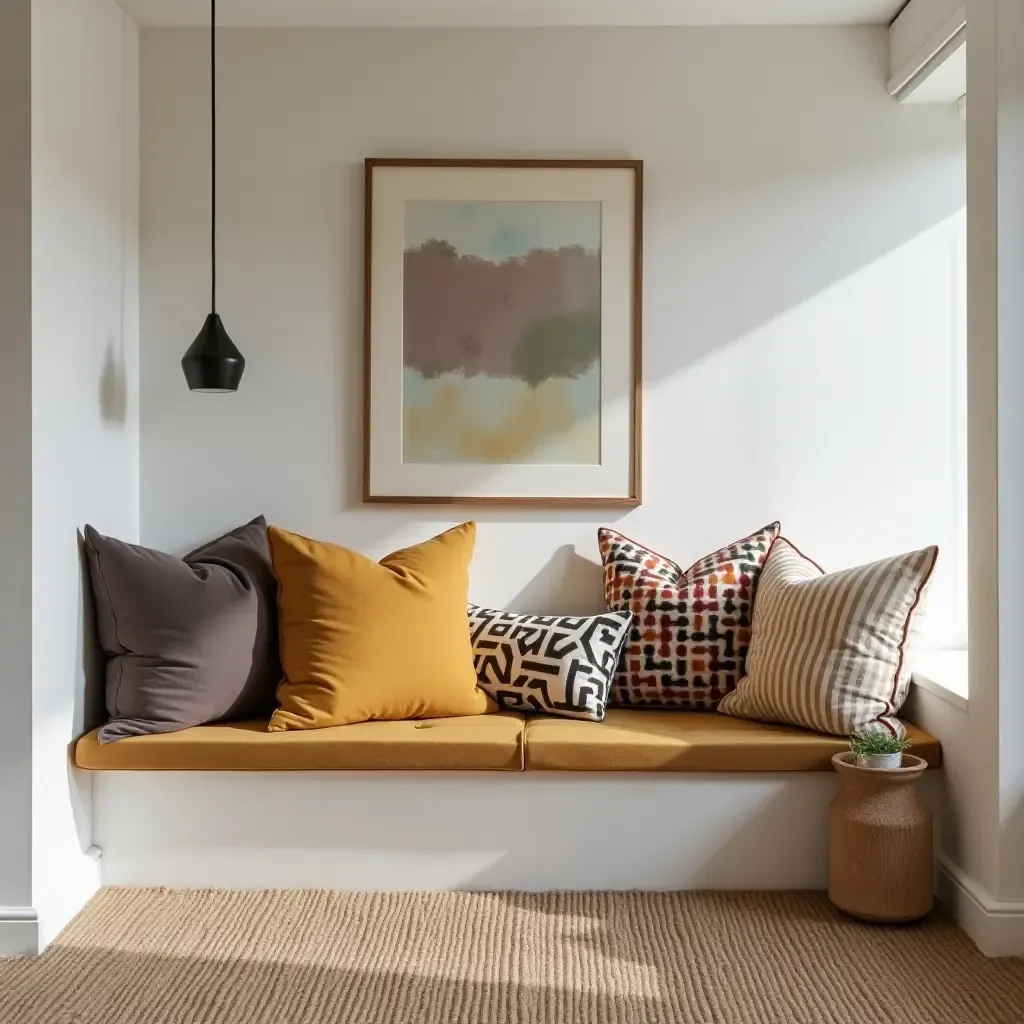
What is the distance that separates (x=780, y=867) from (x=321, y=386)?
1873 millimetres

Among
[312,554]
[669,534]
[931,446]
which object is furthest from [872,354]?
[312,554]

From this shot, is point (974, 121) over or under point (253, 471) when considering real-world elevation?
over

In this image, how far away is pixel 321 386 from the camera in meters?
3.50

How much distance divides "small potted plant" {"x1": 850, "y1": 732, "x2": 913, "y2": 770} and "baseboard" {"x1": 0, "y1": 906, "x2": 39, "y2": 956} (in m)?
1.93

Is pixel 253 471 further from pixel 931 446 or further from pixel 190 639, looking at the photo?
pixel 931 446

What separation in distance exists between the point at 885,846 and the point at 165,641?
1.83m

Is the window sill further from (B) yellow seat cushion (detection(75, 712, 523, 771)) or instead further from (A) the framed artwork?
(B) yellow seat cushion (detection(75, 712, 523, 771))

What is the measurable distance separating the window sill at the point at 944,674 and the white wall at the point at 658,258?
347 mm

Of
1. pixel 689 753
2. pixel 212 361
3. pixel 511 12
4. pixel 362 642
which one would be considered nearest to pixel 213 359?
pixel 212 361

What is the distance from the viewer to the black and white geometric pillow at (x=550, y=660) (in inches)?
124

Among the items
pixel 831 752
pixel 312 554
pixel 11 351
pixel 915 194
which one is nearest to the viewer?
pixel 11 351

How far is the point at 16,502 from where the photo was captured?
8.64 ft

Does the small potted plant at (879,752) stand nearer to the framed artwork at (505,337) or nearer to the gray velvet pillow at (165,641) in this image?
the framed artwork at (505,337)

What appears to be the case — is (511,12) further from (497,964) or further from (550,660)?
(497,964)
